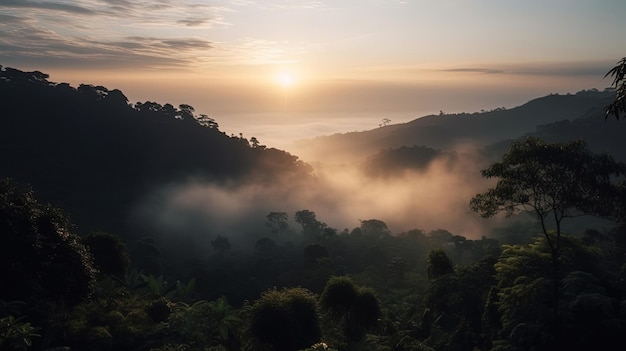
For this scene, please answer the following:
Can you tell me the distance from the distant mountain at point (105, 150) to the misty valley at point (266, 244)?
1.90 ft

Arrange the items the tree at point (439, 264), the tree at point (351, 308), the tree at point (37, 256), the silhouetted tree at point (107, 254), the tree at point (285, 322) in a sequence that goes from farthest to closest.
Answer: the tree at point (439, 264) < the silhouetted tree at point (107, 254) < the tree at point (351, 308) < the tree at point (285, 322) < the tree at point (37, 256)

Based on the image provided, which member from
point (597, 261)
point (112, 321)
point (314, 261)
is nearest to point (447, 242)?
point (314, 261)

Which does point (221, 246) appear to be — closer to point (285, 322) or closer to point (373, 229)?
point (373, 229)

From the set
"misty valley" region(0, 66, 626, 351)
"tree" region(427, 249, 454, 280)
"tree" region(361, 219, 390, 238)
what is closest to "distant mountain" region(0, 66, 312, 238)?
"misty valley" region(0, 66, 626, 351)

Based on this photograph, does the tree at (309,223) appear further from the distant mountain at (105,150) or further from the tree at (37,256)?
the tree at (37,256)

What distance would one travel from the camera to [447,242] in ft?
284

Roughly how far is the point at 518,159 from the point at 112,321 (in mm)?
21112

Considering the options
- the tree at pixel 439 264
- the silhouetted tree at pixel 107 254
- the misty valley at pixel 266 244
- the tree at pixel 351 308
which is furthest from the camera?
the tree at pixel 439 264

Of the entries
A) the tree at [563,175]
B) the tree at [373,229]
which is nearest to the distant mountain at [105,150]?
the tree at [373,229]

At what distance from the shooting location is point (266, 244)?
8600cm

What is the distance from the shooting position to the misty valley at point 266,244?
1858 cm

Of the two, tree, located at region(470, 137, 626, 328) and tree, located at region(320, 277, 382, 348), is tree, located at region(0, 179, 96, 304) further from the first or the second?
tree, located at region(470, 137, 626, 328)

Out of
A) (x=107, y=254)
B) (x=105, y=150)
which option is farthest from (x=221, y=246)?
(x=107, y=254)

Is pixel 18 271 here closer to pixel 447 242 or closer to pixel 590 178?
pixel 590 178
